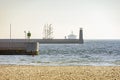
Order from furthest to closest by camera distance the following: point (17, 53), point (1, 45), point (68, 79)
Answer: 1. point (1, 45)
2. point (17, 53)
3. point (68, 79)

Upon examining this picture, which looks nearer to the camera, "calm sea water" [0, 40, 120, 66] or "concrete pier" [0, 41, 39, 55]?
"calm sea water" [0, 40, 120, 66]

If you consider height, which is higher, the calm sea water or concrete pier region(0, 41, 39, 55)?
concrete pier region(0, 41, 39, 55)

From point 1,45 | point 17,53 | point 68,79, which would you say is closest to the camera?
point 68,79

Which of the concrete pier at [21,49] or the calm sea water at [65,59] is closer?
the calm sea water at [65,59]

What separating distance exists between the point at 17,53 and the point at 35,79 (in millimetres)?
41761

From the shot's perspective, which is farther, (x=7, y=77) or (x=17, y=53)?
(x=17, y=53)

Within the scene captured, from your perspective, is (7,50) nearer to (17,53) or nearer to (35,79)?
(17,53)

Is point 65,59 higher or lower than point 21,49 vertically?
lower

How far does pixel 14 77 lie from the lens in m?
26.8

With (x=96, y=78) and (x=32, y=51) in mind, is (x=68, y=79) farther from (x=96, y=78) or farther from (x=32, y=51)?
(x=32, y=51)

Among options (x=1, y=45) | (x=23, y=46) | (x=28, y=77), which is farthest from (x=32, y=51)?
(x=28, y=77)

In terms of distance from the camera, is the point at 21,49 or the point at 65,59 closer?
the point at 65,59

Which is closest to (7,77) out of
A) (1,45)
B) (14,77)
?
(14,77)

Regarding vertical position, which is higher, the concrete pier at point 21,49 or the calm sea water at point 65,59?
the concrete pier at point 21,49
